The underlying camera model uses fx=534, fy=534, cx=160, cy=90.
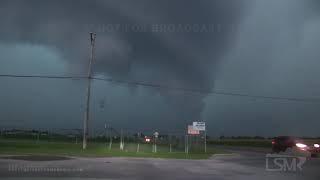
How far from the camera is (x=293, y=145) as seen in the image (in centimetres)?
4134

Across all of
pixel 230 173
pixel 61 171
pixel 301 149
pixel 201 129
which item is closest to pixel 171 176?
pixel 230 173

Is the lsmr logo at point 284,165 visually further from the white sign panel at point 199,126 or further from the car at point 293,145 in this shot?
the white sign panel at point 199,126

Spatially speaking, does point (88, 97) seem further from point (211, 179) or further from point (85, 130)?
point (211, 179)

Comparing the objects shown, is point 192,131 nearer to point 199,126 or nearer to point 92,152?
point 199,126

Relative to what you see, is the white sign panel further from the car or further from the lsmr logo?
the lsmr logo

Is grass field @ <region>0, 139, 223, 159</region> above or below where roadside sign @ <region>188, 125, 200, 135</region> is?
below

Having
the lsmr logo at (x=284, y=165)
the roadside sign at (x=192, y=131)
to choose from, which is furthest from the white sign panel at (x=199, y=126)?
the lsmr logo at (x=284, y=165)

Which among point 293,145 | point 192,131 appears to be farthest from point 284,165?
point 192,131

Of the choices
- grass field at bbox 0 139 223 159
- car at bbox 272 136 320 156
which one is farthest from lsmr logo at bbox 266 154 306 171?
grass field at bbox 0 139 223 159

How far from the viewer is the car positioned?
39625 millimetres

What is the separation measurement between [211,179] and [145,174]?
9.69ft

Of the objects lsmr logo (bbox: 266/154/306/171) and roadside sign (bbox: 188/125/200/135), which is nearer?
lsmr logo (bbox: 266/154/306/171)

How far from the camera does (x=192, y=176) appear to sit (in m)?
20.5

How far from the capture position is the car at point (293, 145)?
1560 inches
